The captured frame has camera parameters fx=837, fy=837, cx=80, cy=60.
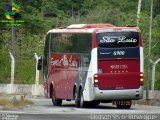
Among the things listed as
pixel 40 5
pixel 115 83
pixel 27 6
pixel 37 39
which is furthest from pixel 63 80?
pixel 40 5

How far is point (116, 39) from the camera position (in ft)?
112

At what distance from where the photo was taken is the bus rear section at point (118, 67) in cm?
3388

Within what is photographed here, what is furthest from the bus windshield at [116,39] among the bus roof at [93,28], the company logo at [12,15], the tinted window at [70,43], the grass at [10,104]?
the company logo at [12,15]

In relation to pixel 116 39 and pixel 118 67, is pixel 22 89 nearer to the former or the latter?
pixel 118 67

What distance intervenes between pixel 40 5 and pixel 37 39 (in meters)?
15.6

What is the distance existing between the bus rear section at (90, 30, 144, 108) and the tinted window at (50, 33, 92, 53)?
2.41ft

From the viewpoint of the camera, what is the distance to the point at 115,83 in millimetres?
34188

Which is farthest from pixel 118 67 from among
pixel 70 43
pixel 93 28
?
pixel 70 43

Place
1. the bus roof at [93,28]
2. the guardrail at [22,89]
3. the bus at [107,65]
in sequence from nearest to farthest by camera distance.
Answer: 1. the bus at [107,65]
2. the bus roof at [93,28]
3. the guardrail at [22,89]

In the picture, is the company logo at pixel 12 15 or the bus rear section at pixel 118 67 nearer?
the bus rear section at pixel 118 67

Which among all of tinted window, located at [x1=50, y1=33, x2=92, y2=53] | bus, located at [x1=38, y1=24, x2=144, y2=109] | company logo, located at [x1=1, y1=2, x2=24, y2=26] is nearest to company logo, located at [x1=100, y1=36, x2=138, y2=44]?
bus, located at [x1=38, y1=24, x2=144, y2=109]

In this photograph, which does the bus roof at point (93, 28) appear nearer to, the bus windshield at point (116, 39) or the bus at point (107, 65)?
the bus at point (107, 65)

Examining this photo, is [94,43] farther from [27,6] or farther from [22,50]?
[27,6]

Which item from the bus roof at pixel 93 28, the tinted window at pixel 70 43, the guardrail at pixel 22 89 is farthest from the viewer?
the guardrail at pixel 22 89
